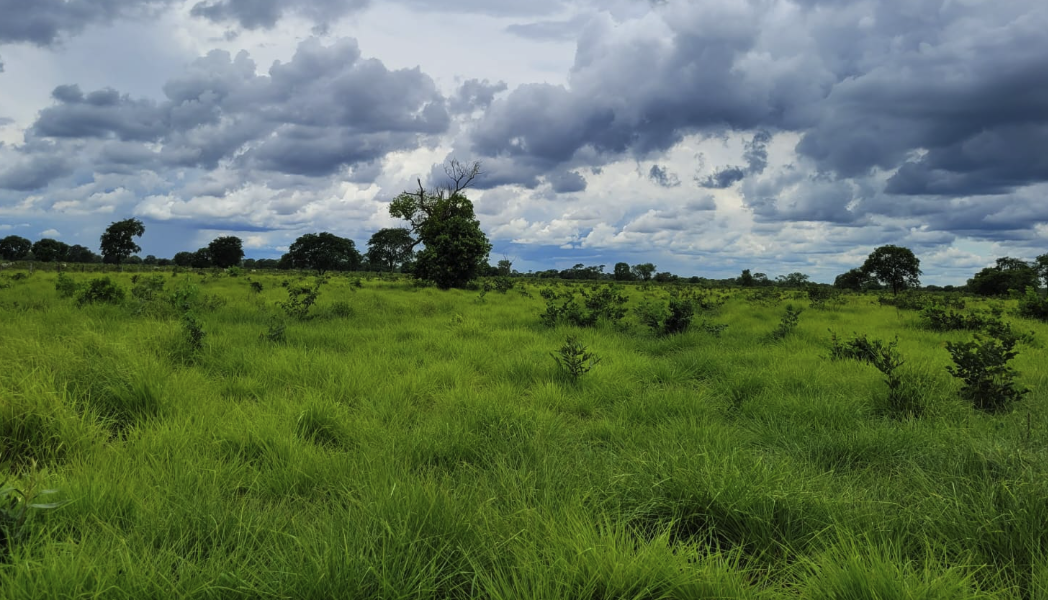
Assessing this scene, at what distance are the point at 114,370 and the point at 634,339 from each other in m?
7.40

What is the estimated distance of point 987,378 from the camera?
4.75m

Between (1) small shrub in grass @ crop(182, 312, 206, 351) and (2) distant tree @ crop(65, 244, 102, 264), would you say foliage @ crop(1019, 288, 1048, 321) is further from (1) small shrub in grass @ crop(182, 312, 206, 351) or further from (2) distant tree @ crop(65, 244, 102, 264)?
(2) distant tree @ crop(65, 244, 102, 264)

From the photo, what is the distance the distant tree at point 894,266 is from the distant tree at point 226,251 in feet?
368

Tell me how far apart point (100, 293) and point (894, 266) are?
→ 72752mm

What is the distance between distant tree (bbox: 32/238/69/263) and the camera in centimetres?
10264

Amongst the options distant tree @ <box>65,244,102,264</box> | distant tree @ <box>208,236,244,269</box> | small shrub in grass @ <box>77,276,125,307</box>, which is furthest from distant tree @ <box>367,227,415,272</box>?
small shrub in grass @ <box>77,276,125,307</box>

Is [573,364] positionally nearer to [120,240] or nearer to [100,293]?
[100,293]

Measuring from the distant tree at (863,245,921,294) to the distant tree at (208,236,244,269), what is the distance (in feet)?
368

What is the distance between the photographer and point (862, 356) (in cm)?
657

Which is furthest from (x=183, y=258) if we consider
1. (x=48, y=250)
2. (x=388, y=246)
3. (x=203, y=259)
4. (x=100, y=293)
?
(x=100, y=293)

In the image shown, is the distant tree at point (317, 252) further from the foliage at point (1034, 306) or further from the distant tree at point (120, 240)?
the foliage at point (1034, 306)

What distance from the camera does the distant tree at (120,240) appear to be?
8975cm

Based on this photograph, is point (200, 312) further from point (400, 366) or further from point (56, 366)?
point (400, 366)

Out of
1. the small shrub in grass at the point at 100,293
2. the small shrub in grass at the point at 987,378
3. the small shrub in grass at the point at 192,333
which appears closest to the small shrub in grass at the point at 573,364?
the small shrub in grass at the point at 987,378
